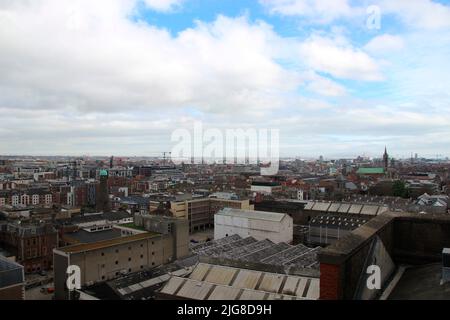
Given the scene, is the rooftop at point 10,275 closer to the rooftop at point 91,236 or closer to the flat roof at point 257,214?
the rooftop at point 91,236

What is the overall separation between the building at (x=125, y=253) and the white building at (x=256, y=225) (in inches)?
225

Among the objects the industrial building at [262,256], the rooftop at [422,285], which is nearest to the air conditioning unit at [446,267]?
the rooftop at [422,285]

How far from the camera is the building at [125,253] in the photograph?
66.6 feet

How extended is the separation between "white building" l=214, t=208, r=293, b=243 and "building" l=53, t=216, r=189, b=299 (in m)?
5.71

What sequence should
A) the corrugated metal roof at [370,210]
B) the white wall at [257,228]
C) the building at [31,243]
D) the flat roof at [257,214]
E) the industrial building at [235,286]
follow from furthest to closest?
1. the corrugated metal roof at [370,210]
2. the flat roof at [257,214]
3. the white wall at [257,228]
4. the building at [31,243]
5. the industrial building at [235,286]

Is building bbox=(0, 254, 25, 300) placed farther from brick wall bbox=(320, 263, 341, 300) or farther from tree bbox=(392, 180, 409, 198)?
tree bbox=(392, 180, 409, 198)

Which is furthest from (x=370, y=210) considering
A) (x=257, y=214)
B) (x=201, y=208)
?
(x=201, y=208)

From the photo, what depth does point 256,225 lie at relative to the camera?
29938mm

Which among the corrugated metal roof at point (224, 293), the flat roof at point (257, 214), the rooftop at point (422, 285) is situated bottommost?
the flat roof at point (257, 214)

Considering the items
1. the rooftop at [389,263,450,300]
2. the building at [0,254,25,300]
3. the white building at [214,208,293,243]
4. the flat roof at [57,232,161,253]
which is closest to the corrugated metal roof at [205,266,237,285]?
the building at [0,254,25,300]

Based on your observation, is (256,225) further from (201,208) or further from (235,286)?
(235,286)

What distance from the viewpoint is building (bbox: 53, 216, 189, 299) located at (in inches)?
800
